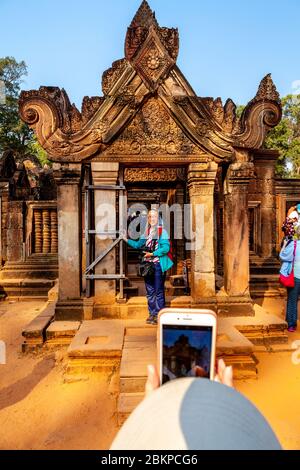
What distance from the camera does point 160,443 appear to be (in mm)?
762

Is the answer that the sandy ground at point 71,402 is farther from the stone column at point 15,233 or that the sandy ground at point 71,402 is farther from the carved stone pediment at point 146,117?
the stone column at point 15,233

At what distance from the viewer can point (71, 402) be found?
3537 mm

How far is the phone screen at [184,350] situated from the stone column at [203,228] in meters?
3.69

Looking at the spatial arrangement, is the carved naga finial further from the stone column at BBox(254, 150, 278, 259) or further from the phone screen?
the phone screen

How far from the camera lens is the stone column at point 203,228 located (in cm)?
545

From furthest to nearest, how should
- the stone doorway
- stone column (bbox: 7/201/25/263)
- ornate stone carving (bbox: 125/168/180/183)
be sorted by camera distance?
stone column (bbox: 7/201/25/263) → ornate stone carving (bbox: 125/168/180/183) → the stone doorway

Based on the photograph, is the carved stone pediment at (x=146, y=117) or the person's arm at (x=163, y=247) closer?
the person's arm at (x=163, y=247)

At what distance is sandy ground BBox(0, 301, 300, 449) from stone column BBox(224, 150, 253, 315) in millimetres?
1244

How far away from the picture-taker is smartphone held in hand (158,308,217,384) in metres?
1.78

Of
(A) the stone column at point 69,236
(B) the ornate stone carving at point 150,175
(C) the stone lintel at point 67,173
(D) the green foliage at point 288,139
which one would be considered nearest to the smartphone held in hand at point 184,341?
(A) the stone column at point 69,236

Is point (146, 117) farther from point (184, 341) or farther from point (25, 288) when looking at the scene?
point (25, 288)

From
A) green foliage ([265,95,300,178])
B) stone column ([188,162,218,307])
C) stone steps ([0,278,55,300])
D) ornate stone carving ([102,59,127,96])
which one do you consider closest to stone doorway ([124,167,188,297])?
stone column ([188,162,218,307])

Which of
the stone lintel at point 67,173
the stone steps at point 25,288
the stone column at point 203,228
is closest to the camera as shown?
the stone lintel at point 67,173
